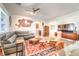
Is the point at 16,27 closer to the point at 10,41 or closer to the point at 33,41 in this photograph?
the point at 10,41

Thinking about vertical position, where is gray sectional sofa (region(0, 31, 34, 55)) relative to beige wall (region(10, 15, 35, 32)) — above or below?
below

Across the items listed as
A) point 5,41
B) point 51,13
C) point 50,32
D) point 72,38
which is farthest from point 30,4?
point 72,38

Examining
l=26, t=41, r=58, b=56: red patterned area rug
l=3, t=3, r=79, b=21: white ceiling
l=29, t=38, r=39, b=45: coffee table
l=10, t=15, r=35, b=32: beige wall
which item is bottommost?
l=26, t=41, r=58, b=56: red patterned area rug

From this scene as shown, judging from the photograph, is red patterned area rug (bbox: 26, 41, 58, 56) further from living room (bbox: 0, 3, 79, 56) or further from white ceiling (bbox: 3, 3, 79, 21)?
white ceiling (bbox: 3, 3, 79, 21)

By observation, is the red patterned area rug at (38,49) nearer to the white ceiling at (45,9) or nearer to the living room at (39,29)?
the living room at (39,29)

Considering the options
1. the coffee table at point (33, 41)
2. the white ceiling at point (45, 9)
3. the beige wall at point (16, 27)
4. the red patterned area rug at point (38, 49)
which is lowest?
the red patterned area rug at point (38, 49)

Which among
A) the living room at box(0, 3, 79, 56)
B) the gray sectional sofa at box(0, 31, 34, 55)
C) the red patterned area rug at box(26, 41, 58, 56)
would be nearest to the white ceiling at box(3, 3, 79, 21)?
the living room at box(0, 3, 79, 56)

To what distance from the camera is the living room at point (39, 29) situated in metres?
2.21

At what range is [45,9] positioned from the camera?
2.23 meters

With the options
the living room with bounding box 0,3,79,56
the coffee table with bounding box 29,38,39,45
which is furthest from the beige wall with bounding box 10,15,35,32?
the coffee table with bounding box 29,38,39,45

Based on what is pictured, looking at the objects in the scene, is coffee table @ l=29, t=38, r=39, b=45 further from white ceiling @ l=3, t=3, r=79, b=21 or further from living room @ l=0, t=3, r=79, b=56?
white ceiling @ l=3, t=3, r=79, b=21

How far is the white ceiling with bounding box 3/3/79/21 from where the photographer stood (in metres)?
2.21

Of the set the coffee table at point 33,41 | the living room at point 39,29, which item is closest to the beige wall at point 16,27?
the living room at point 39,29

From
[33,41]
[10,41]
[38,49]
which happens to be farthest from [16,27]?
[38,49]
